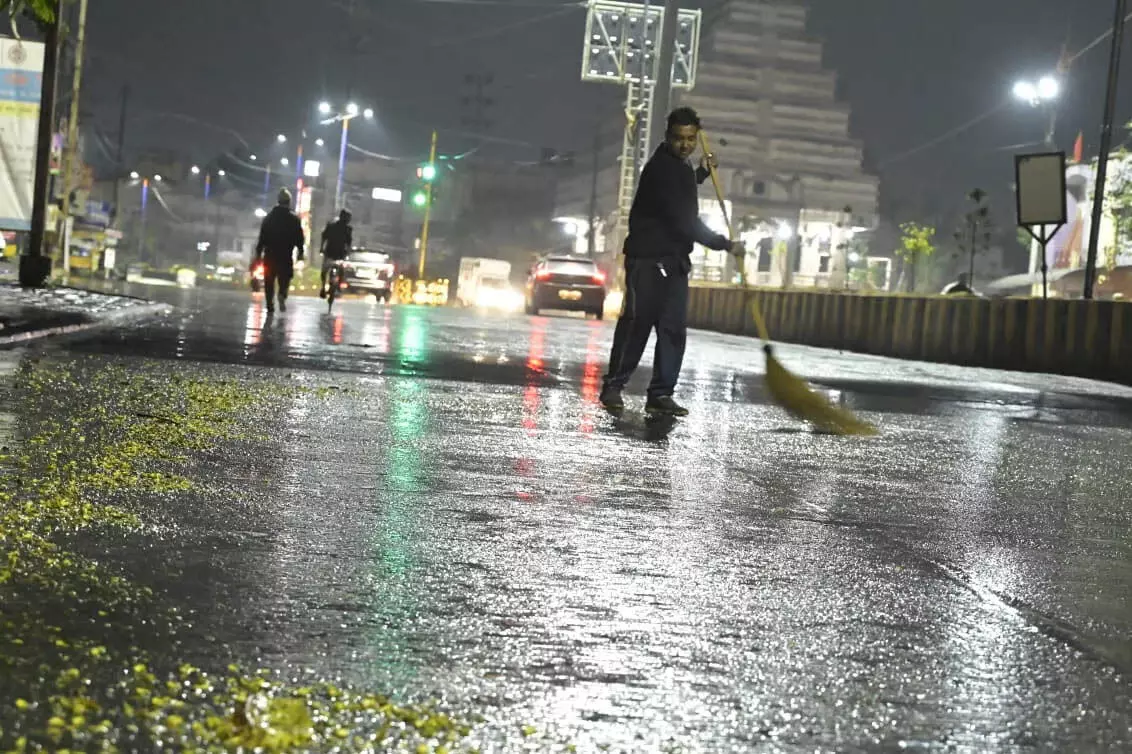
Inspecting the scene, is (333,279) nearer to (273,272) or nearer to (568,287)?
(273,272)

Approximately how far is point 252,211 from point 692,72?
127m

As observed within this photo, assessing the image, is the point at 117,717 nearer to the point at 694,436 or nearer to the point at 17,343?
the point at 694,436

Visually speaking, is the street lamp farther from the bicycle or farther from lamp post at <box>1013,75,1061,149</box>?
the bicycle

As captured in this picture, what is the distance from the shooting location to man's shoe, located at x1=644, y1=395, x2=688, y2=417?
1130 centimetres

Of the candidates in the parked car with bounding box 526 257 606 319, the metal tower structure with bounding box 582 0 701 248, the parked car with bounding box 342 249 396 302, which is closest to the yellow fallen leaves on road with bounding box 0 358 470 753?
the parked car with bounding box 526 257 606 319

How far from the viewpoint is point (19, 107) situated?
84.0 feet

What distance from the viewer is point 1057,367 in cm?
2270

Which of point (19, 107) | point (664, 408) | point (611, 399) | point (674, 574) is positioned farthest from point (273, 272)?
point (674, 574)

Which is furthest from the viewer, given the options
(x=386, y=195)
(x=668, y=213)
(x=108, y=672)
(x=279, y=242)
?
(x=386, y=195)

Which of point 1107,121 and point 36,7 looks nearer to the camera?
point 36,7

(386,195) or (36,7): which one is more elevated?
(386,195)

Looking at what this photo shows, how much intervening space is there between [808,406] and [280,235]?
14535 mm

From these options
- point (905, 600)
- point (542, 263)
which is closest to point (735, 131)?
point (542, 263)

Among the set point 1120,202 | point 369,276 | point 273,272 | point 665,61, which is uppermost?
point 665,61
